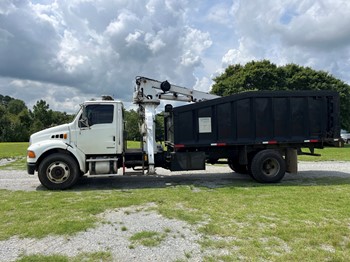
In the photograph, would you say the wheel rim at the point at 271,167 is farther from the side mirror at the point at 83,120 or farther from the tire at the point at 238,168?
the side mirror at the point at 83,120

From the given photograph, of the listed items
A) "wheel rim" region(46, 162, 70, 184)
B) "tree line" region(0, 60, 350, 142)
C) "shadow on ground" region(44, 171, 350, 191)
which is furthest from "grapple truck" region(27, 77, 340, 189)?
"tree line" region(0, 60, 350, 142)

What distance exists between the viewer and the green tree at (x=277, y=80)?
114ft

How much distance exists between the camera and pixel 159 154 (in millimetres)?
9992

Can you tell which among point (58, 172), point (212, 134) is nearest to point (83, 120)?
point (58, 172)

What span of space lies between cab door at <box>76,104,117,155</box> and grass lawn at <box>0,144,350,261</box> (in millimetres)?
1345

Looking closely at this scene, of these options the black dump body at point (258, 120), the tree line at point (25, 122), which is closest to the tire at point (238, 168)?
the black dump body at point (258, 120)

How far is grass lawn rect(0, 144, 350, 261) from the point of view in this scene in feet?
14.3

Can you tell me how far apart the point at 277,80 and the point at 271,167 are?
27540mm

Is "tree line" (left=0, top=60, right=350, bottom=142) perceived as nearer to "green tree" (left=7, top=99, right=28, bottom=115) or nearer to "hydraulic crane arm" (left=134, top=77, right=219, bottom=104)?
"hydraulic crane arm" (left=134, top=77, right=219, bottom=104)

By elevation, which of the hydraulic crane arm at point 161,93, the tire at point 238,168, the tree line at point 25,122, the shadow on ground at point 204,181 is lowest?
the shadow on ground at point 204,181

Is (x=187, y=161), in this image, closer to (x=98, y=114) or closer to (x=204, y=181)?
(x=204, y=181)

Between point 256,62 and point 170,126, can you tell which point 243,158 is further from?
point 256,62

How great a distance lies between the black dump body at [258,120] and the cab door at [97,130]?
1933 millimetres

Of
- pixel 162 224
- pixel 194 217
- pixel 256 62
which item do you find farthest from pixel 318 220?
pixel 256 62
